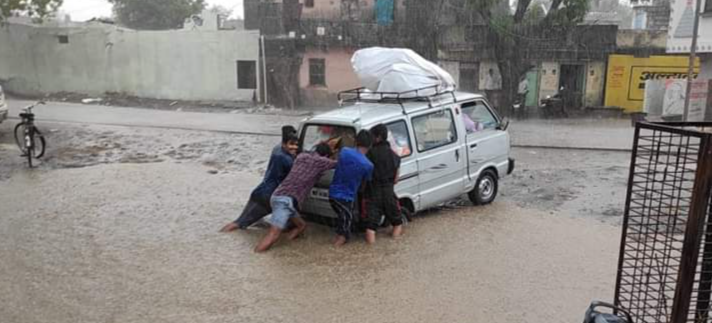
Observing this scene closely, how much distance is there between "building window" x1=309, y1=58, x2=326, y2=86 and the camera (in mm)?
26344

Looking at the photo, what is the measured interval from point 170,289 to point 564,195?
256 inches

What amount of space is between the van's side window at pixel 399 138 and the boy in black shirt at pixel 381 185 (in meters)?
0.35

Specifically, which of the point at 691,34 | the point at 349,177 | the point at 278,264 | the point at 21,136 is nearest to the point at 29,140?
the point at 21,136

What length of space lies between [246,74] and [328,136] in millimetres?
20546

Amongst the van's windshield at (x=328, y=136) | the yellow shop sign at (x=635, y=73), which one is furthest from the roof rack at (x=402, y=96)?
the yellow shop sign at (x=635, y=73)

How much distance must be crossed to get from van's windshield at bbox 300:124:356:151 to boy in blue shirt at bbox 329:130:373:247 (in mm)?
309

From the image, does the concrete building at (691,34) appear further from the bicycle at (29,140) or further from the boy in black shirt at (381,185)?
the bicycle at (29,140)

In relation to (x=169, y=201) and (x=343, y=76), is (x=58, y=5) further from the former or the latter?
(x=169, y=201)

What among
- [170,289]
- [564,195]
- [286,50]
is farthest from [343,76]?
[170,289]

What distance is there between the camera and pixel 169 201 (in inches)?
357

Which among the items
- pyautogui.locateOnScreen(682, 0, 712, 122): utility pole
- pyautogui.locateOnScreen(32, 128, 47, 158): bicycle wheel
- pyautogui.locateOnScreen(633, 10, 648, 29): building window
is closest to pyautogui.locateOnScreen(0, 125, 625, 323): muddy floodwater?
pyautogui.locateOnScreen(32, 128, 47, 158): bicycle wheel

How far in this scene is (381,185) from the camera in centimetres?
688

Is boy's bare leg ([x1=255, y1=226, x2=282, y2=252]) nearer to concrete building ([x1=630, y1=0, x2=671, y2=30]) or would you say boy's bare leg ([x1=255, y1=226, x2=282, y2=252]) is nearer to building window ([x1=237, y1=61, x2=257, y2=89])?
building window ([x1=237, y1=61, x2=257, y2=89])

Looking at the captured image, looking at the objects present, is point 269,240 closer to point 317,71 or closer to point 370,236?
point 370,236
